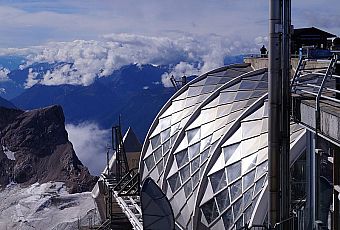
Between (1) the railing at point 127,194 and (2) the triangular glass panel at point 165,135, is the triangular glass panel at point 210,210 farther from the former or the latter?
(2) the triangular glass panel at point 165,135

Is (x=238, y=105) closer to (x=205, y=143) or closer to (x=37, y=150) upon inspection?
(x=205, y=143)

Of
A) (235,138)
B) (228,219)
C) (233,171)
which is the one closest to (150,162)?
(235,138)

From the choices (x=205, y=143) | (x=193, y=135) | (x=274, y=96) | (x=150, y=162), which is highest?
(x=274, y=96)

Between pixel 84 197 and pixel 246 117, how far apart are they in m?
37.4

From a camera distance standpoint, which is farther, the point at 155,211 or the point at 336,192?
the point at 155,211

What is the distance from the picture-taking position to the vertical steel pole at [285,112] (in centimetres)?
1023

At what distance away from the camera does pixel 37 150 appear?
7944cm

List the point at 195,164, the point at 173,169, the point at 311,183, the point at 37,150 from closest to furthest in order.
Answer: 1. the point at 311,183
2. the point at 195,164
3. the point at 173,169
4. the point at 37,150

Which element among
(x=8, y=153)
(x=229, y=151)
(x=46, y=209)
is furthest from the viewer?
(x=8, y=153)

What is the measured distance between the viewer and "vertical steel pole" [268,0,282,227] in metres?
10.3

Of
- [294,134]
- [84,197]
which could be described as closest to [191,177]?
[294,134]

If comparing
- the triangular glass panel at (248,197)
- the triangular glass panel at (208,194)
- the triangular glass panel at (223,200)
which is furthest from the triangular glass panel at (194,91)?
the triangular glass panel at (248,197)

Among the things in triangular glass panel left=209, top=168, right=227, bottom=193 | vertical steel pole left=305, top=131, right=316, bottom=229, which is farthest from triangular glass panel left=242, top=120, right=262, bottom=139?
vertical steel pole left=305, top=131, right=316, bottom=229

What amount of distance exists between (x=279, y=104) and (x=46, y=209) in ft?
151
